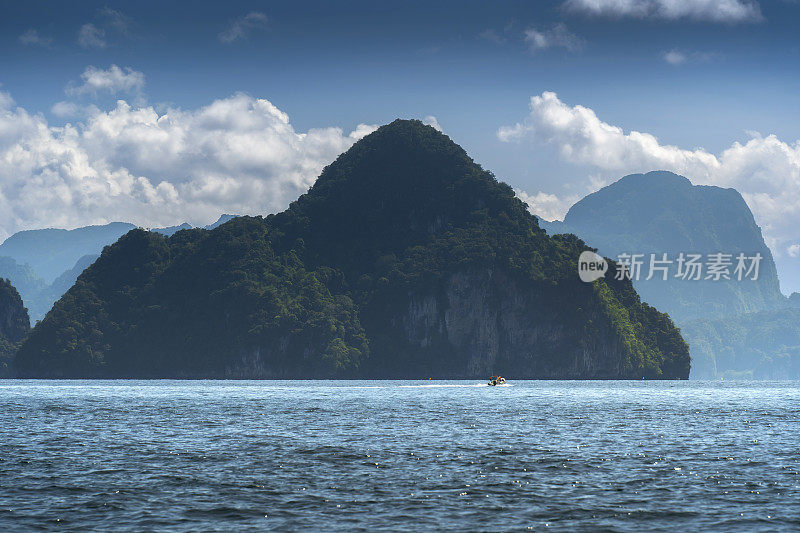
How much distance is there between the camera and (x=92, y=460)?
48.1m

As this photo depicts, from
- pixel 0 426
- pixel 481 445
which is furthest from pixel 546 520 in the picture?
pixel 0 426

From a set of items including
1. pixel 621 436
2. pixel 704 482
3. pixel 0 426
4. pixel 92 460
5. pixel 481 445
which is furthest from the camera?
pixel 0 426

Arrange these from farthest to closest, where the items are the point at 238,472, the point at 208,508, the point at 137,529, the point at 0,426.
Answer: the point at 0,426 → the point at 238,472 → the point at 208,508 → the point at 137,529

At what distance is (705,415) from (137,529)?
70.2 m

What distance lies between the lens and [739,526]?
3114 cm

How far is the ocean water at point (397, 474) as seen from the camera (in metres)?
32.4

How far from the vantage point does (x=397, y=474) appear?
43062mm

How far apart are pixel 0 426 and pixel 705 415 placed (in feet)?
214

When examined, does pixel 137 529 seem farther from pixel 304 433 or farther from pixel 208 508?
pixel 304 433

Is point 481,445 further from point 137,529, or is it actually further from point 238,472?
point 137,529

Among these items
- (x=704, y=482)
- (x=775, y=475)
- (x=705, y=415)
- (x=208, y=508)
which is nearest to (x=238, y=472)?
(x=208, y=508)

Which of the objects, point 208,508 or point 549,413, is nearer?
point 208,508

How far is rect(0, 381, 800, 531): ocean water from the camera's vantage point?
32375 mm

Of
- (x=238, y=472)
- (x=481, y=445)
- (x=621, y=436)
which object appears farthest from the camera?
(x=621, y=436)
